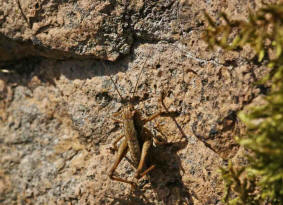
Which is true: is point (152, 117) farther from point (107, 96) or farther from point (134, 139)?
point (107, 96)

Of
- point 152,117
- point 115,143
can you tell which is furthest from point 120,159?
point 152,117

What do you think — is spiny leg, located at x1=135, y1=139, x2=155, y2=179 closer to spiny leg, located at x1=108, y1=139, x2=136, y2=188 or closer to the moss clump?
spiny leg, located at x1=108, y1=139, x2=136, y2=188

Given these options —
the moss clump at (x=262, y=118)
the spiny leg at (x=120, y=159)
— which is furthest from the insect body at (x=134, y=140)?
the moss clump at (x=262, y=118)

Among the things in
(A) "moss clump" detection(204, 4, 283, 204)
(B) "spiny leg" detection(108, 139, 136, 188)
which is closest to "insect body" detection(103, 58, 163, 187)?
(B) "spiny leg" detection(108, 139, 136, 188)

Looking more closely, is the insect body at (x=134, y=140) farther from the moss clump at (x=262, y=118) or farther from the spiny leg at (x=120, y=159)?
the moss clump at (x=262, y=118)

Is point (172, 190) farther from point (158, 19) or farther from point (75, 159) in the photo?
point (158, 19)

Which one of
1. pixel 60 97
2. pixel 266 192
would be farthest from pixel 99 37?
pixel 266 192
